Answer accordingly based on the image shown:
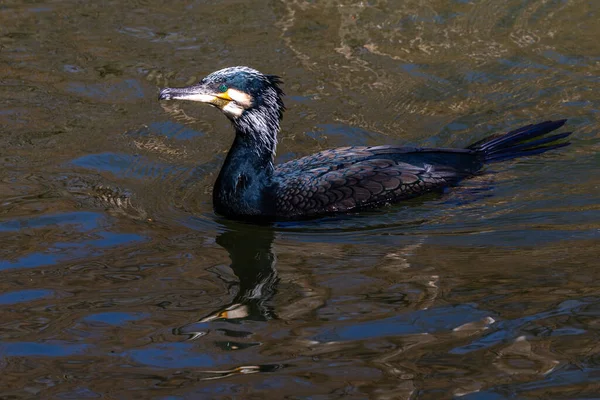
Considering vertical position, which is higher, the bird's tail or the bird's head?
the bird's head

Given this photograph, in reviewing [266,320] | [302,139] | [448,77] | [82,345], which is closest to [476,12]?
A: [448,77]

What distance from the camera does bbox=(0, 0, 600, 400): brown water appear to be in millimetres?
5898

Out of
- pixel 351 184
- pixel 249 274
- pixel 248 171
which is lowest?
pixel 249 274

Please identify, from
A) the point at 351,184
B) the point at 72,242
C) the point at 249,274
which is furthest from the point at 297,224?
the point at 72,242

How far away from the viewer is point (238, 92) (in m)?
8.26

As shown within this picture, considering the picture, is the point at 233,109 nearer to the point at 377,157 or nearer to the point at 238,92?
the point at 238,92

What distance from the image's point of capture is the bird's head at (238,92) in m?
8.16

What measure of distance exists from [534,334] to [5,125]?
19.6 feet

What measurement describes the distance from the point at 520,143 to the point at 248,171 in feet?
8.56

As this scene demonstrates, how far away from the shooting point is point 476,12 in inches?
484

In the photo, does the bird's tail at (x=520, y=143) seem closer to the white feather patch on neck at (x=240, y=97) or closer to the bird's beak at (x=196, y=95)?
the white feather patch on neck at (x=240, y=97)

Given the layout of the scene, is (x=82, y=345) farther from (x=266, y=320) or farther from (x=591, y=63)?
(x=591, y=63)

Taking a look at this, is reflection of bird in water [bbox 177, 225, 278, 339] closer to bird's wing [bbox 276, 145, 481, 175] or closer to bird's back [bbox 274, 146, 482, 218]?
bird's back [bbox 274, 146, 482, 218]

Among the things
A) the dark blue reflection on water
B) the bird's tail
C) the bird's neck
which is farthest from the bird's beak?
the bird's tail
